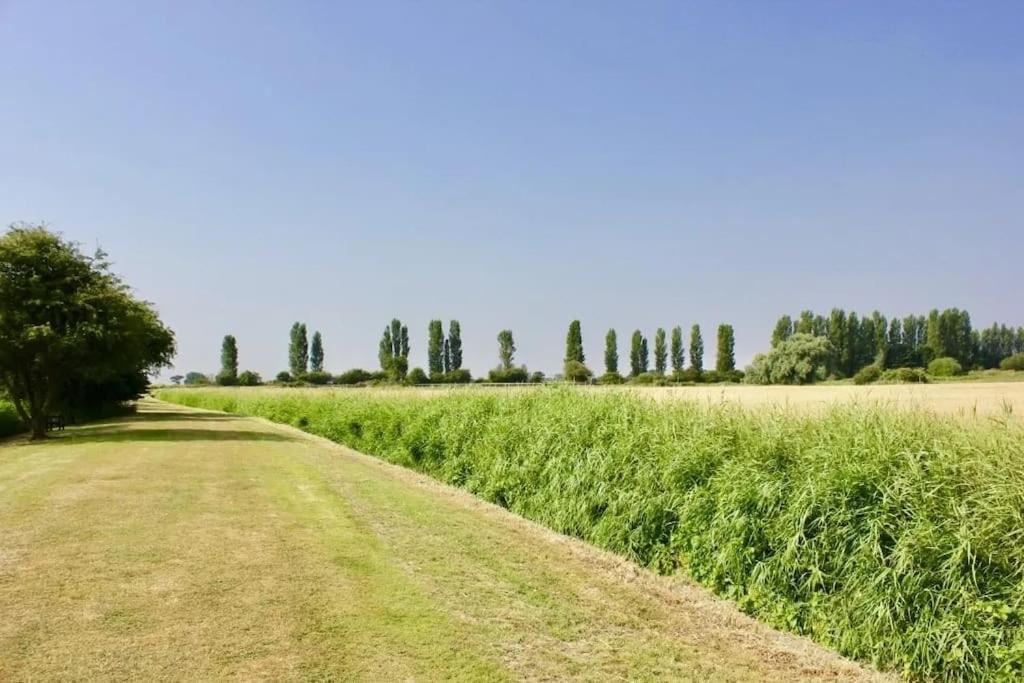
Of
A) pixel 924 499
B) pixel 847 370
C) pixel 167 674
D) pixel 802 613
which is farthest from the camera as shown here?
pixel 847 370

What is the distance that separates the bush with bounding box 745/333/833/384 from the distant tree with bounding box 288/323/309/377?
207ft

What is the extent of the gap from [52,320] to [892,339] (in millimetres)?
94935

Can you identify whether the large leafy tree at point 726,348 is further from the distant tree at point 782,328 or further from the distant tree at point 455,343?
the distant tree at point 455,343

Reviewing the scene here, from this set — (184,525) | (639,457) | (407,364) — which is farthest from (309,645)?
(407,364)

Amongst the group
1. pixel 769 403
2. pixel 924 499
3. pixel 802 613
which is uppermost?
pixel 769 403

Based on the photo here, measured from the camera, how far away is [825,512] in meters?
6.71

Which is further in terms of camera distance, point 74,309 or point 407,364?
point 407,364

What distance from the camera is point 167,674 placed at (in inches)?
184

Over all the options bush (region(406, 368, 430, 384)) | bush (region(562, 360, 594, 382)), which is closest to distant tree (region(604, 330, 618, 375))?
bush (region(406, 368, 430, 384))

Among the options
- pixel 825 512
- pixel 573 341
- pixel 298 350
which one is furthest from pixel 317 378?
pixel 825 512

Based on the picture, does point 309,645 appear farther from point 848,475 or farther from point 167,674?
point 848,475

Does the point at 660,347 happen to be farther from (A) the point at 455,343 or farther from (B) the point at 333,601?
(B) the point at 333,601

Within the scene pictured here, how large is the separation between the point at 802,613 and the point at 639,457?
3.49 m

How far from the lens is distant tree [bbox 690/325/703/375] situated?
88.5 meters
